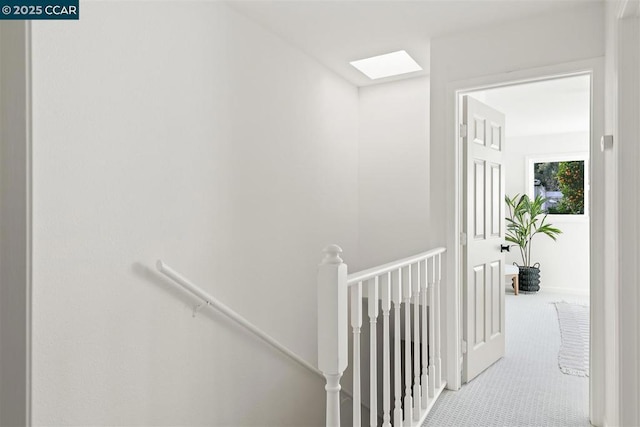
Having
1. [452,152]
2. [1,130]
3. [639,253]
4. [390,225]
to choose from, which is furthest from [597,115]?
[1,130]

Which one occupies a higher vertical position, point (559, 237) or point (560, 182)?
point (560, 182)

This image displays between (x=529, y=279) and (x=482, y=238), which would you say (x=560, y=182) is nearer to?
(x=529, y=279)

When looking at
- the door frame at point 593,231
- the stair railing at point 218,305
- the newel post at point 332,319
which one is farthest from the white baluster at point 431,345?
the newel post at point 332,319

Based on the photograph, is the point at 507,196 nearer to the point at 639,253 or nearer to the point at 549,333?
the point at 549,333

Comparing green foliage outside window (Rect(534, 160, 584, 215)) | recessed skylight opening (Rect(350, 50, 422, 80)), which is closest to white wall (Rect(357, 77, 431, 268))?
recessed skylight opening (Rect(350, 50, 422, 80))

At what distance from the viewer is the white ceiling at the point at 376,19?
2.37 m

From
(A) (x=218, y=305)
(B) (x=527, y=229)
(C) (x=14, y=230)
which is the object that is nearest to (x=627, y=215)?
(A) (x=218, y=305)

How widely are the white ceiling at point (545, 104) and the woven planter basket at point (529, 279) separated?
2002 millimetres

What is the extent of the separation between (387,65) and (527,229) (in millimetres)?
3932

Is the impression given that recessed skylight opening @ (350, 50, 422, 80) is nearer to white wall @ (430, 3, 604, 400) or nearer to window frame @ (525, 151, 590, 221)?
A: white wall @ (430, 3, 604, 400)

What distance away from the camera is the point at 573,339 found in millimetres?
3715

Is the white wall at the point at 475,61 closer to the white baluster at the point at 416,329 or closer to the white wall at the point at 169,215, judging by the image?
the white baluster at the point at 416,329

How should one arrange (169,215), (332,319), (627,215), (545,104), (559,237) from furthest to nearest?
(559,237) → (545,104) → (169,215) → (627,215) → (332,319)

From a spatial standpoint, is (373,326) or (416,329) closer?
(373,326)
